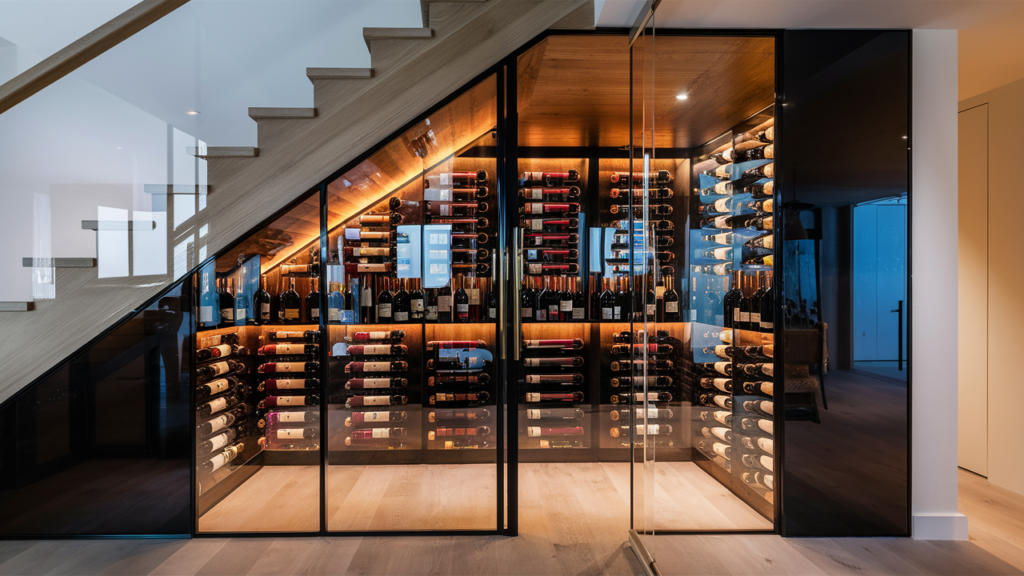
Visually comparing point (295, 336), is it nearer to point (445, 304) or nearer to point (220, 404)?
point (220, 404)

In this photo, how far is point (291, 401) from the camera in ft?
9.16

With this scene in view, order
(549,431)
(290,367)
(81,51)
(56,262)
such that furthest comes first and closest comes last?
1. (549,431)
2. (290,367)
3. (56,262)
4. (81,51)

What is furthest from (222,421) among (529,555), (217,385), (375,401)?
(529,555)

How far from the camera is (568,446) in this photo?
150 inches

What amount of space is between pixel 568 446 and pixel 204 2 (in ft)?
10.5

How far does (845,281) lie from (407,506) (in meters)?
2.39

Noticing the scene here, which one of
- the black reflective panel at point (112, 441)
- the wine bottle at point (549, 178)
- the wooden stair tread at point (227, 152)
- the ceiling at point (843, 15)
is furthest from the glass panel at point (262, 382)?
the ceiling at point (843, 15)

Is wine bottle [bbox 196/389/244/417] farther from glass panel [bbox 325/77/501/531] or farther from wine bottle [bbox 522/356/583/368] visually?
wine bottle [bbox 522/356/583/368]

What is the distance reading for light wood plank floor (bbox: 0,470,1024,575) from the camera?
7.77ft

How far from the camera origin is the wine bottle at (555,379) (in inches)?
150

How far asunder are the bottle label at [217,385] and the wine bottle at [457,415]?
1.00 m

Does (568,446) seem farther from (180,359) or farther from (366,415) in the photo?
(180,359)

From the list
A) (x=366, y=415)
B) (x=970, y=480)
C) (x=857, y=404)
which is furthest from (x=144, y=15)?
(x=970, y=480)

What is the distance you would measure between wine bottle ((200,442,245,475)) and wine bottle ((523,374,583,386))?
1.79 metres
